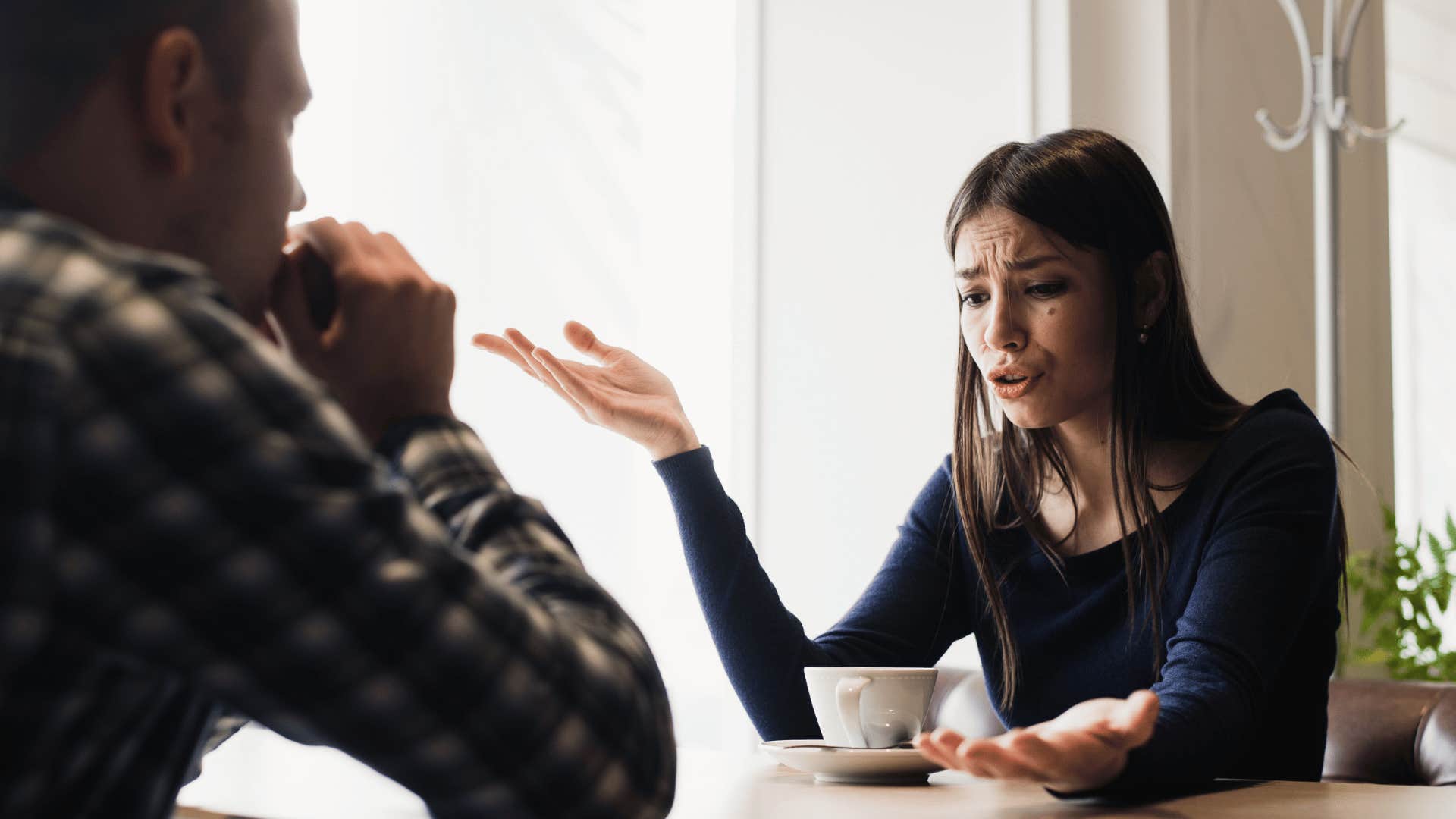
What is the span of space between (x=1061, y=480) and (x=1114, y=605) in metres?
0.19

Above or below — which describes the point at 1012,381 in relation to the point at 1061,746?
above

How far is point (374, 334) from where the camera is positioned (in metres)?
0.65

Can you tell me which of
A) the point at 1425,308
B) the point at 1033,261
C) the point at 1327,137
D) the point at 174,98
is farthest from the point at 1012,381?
the point at 1425,308

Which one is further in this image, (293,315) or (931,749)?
(931,749)

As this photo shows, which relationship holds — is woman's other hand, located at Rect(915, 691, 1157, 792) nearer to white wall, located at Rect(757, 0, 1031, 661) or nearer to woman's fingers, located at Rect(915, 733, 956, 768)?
woman's fingers, located at Rect(915, 733, 956, 768)

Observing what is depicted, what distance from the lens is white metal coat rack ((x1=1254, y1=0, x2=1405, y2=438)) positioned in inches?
123

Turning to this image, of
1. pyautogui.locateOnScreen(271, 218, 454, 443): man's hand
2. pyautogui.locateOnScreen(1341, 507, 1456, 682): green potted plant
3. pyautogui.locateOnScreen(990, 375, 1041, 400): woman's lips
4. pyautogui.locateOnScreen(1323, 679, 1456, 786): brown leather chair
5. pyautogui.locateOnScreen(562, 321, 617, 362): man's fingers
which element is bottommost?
pyautogui.locateOnScreen(1341, 507, 1456, 682): green potted plant

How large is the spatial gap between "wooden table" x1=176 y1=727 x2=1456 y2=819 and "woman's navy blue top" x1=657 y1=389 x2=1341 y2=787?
0.57 ft

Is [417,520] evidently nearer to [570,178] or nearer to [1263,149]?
[570,178]

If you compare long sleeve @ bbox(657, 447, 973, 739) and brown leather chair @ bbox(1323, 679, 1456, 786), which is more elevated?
long sleeve @ bbox(657, 447, 973, 739)

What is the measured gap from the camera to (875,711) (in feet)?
3.86

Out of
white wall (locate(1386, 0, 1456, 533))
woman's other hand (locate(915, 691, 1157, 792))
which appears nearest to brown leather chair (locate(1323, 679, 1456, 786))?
woman's other hand (locate(915, 691, 1157, 792))

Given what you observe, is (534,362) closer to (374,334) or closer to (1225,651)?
(1225,651)

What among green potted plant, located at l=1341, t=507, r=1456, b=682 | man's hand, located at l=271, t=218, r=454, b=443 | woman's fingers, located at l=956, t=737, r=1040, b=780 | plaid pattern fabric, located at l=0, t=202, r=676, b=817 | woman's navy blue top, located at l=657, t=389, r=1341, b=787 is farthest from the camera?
green potted plant, located at l=1341, t=507, r=1456, b=682
